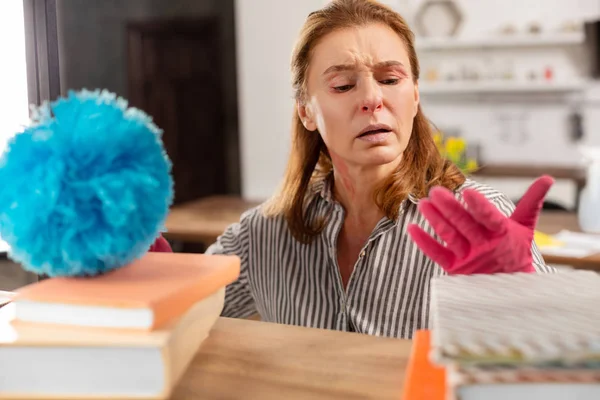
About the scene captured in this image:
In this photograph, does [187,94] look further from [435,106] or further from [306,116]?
[306,116]

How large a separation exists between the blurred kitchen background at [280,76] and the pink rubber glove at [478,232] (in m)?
4.12

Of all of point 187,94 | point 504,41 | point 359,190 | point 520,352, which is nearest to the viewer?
point 520,352

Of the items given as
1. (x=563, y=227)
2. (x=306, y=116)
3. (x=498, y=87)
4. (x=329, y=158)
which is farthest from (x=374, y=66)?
(x=498, y=87)

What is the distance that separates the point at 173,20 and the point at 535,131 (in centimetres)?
306

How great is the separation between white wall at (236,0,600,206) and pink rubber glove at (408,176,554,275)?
4527 mm

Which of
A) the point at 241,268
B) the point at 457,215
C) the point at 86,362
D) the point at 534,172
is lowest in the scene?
the point at 534,172

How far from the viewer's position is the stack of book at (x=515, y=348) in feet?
1.61

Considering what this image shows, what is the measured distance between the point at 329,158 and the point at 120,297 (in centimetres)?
85

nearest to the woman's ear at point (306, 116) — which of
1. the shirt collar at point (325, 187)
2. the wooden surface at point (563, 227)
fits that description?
the shirt collar at point (325, 187)

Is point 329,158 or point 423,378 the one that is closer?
point 423,378

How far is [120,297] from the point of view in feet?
1.83

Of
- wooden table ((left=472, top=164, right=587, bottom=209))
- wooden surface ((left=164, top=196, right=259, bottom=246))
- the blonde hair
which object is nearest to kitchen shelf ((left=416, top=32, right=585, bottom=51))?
wooden table ((left=472, top=164, right=587, bottom=209))

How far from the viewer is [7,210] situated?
60 cm

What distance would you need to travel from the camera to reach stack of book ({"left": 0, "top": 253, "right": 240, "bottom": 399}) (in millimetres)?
555
